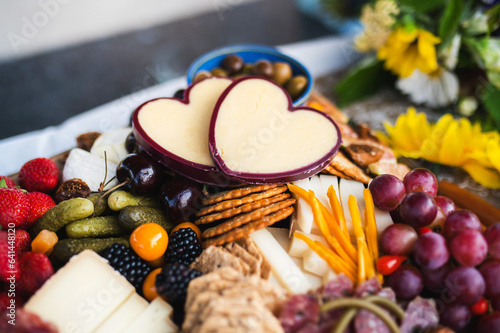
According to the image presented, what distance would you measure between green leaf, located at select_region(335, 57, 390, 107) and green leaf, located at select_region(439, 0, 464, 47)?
0.37m

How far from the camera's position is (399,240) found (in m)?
1.00

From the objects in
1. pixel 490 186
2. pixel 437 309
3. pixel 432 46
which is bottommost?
pixel 490 186

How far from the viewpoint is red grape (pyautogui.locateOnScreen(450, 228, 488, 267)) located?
0.92 meters

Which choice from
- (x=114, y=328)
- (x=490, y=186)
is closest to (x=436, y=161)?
(x=490, y=186)

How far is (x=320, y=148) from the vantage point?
117 cm

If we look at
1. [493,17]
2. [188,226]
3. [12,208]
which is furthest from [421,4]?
[12,208]

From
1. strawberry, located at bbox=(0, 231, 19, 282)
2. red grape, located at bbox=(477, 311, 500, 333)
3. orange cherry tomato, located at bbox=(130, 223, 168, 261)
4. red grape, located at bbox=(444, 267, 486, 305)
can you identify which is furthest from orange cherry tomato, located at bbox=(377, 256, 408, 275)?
strawberry, located at bbox=(0, 231, 19, 282)

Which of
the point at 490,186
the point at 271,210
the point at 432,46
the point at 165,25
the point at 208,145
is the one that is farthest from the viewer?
the point at 165,25

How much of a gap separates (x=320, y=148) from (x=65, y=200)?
76 centimetres

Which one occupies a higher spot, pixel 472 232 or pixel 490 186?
pixel 472 232

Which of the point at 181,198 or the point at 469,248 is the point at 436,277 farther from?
the point at 181,198

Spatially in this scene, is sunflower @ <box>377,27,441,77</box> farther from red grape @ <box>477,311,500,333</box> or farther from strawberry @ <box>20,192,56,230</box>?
strawberry @ <box>20,192,56,230</box>

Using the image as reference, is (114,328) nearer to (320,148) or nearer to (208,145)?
(208,145)

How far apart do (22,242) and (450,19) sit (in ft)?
5.74
